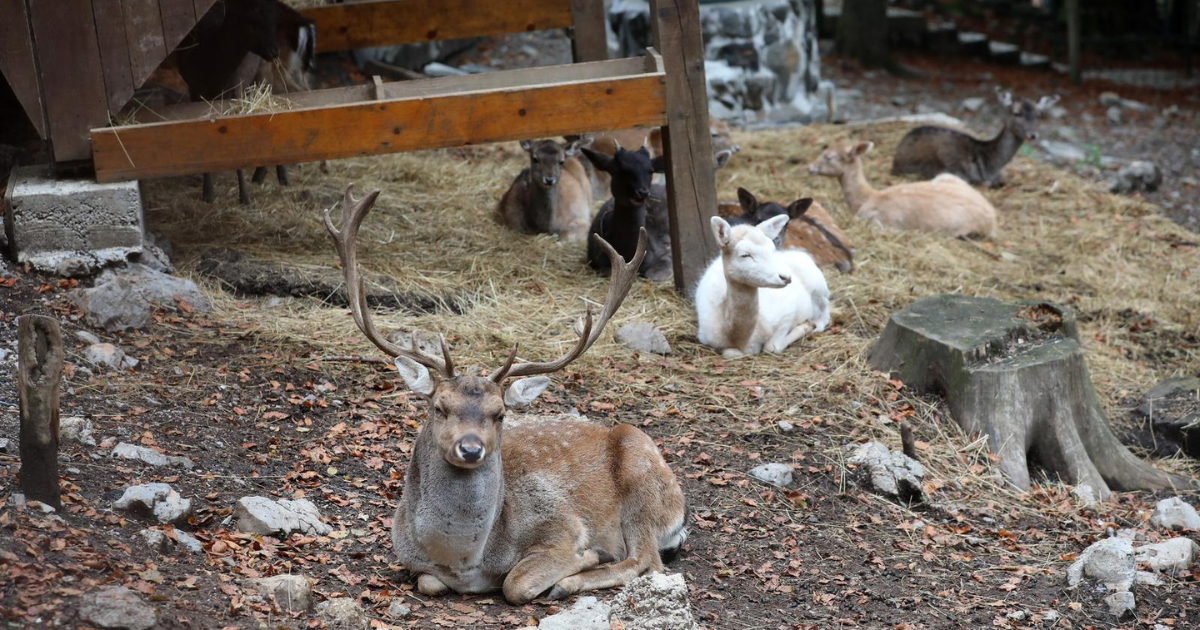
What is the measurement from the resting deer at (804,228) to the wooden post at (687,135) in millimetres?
945

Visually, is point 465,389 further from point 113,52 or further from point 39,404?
point 113,52

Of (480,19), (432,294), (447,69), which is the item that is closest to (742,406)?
(432,294)

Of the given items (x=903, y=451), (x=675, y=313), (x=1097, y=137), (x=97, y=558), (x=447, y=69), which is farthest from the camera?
(x=1097, y=137)

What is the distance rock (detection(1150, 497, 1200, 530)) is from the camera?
600 centimetres

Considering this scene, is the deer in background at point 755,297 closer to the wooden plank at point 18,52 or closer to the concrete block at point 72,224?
the concrete block at point 72,224

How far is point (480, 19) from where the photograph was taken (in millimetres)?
9641

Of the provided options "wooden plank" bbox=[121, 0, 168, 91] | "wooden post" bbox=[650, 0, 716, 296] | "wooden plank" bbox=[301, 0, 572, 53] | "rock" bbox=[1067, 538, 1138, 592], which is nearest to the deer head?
"rock" bbox=[1067, 538, 1138, 592]

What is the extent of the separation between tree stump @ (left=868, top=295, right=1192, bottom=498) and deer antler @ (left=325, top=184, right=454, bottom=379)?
3241mm

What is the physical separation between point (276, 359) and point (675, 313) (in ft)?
9.17

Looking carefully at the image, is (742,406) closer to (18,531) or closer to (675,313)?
(675,313)

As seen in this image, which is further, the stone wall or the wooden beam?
the stone wall

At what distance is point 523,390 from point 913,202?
703cm

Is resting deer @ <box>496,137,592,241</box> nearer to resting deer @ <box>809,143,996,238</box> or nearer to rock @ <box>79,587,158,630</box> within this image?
resting deer @ <box>809,143,996,238</box>

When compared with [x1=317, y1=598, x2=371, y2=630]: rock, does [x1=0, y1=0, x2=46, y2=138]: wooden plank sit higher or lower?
higher
